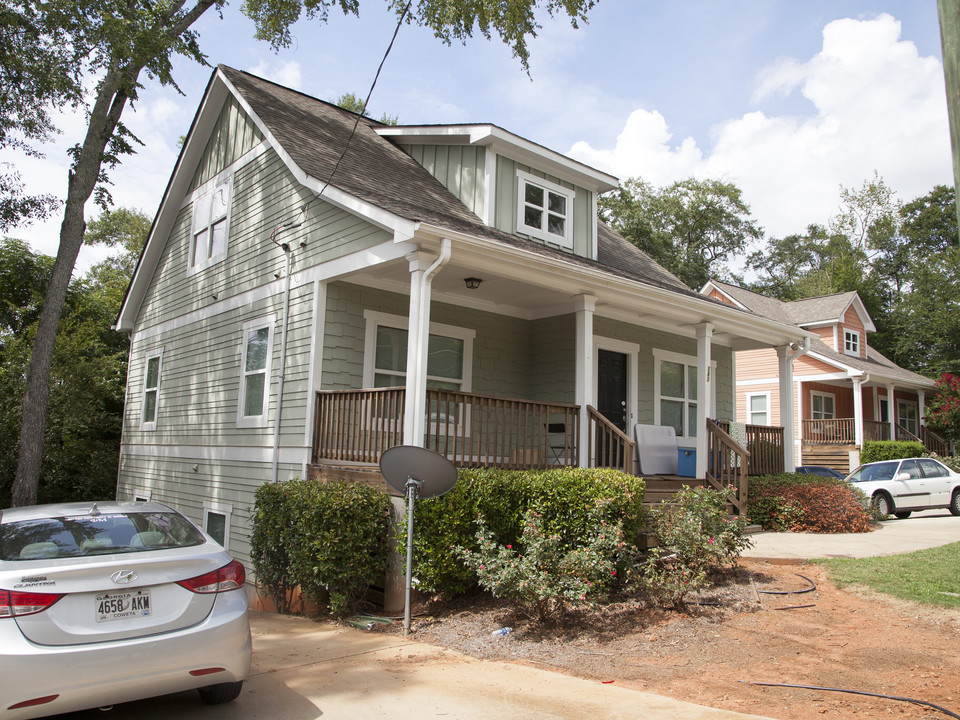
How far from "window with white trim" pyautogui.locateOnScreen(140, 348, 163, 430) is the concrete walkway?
11983mm

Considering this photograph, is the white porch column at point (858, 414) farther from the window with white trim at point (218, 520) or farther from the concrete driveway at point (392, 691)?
the concrete driveway at point (392, 691)

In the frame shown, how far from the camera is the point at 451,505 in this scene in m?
7.56

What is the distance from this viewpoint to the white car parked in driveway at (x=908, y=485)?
15.9 metres

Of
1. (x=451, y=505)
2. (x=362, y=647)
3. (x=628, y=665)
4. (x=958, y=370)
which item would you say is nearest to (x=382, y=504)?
(x=451, y=505)

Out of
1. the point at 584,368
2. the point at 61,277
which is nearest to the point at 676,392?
the point at 584,368

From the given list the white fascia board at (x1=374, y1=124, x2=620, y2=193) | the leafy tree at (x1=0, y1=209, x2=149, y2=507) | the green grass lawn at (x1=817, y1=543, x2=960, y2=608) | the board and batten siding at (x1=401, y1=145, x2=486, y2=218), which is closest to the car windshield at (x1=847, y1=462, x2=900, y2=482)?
the green grass lawn at (x1=817, y1=543, x2=960, y2=608)

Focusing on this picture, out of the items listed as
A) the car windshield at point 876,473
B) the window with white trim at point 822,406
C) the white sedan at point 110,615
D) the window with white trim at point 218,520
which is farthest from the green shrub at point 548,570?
the window with white trim at point 822,406

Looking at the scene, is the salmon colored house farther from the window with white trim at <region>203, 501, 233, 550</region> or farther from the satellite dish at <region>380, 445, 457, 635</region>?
the satellite dish at <region>380, 445, 457, 635</region>

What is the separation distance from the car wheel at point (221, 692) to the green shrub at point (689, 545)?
3858mm

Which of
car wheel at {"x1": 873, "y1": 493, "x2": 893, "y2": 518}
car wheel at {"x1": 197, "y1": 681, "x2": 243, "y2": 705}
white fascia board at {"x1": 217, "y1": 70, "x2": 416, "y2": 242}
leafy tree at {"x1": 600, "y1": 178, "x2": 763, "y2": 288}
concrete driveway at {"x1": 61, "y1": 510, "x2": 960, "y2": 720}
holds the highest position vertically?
leafy tree at {"x1": 600, "y1": 178, "x2": 763, "y2": 288}

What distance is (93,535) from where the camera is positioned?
179 inches

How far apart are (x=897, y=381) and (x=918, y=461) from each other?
12.1 meters

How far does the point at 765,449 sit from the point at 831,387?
17.7 meters

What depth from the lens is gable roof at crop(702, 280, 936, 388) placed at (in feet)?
85.7
